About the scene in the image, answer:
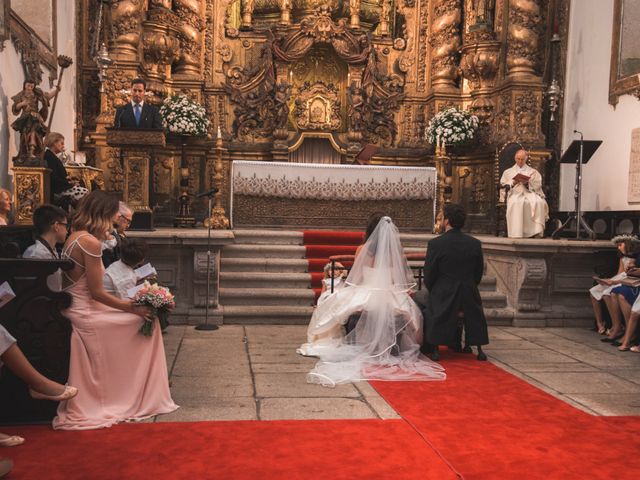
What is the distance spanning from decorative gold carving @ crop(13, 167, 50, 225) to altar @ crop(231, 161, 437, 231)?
3757 mm

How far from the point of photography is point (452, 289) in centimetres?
646

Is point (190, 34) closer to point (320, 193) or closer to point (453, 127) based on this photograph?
point (320, 193)

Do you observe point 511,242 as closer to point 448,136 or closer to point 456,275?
point 456,275

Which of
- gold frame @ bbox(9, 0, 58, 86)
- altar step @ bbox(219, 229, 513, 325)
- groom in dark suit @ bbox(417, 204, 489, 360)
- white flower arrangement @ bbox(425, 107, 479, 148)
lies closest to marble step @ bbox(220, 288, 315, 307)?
altar step @ bbox(219, 229, 513, 325)

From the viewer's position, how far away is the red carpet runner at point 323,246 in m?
9.44

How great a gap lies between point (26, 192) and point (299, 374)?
14.0 ft

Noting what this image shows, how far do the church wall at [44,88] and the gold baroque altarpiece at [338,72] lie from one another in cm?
41

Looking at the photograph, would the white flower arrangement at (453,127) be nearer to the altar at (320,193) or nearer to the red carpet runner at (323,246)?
the altar at (320,193)

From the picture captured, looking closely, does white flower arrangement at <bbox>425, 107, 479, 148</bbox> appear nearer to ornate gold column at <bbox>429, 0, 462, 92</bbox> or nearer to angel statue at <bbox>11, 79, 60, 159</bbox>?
ornate gold column at <bbox>429, 0, 462, 92</bbox>

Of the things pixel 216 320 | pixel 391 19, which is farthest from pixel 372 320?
pixel 391 19

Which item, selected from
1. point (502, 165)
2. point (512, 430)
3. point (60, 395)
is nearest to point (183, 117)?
point (502, 165)

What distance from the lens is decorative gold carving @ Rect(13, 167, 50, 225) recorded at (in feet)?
25.4

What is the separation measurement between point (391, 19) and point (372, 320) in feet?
32.1

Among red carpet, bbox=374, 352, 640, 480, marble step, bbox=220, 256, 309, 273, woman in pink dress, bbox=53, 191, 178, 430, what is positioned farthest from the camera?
marble step, bbox=220, 256, 309, 273
